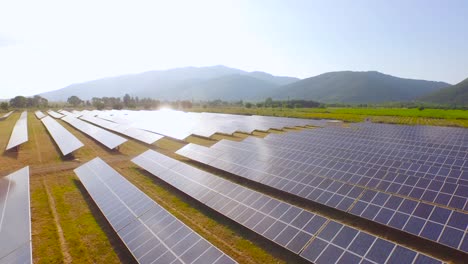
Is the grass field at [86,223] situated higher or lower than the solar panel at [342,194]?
lower

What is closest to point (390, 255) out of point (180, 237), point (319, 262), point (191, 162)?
point (319, 262)

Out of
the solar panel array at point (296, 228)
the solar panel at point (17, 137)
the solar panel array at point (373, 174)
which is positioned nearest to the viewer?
the solar panel array at point (296, 228)

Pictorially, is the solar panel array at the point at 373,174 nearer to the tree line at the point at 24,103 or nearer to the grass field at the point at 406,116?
the grass field at the point at 406,116

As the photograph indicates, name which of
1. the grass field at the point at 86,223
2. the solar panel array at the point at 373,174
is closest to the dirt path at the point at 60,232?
the grass field at the point at 86,223

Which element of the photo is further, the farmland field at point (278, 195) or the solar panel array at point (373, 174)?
the solar panel array at point (373, 174)

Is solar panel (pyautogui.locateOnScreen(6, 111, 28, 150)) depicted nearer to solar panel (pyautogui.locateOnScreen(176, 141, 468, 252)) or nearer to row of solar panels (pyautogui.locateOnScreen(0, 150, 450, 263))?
row of solar panels (pyautogui.locateOnScreen(0, 150, 450, 263))

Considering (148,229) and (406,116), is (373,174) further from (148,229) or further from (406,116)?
(406,116)

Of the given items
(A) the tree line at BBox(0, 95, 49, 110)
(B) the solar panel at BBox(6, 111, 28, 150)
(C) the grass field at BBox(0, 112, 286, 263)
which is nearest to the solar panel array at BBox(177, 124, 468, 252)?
(C) the grass field at BBox(0, 112, 286, 263)

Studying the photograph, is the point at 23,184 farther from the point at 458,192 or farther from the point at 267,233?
the point at 458,192
